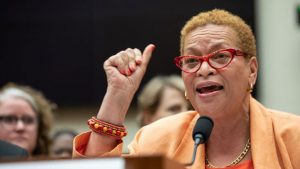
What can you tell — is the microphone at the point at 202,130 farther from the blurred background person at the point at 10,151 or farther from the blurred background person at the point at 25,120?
the blurred background person at the point at 25,120

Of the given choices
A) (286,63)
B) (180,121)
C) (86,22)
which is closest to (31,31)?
(86,22)

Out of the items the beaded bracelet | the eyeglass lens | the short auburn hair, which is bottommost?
the beaded bracelet

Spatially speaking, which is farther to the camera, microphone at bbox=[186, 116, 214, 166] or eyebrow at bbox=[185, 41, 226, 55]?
eyebrow at bbox=[185, 41, 226, 55]

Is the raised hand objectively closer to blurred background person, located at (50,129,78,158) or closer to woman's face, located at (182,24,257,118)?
woman's face, located at (182,24,257,118)

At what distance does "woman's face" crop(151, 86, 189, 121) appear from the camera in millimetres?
4777

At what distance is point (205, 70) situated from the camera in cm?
301

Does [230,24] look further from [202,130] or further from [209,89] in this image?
[202,130]

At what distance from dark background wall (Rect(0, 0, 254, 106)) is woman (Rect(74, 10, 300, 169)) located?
3928mm

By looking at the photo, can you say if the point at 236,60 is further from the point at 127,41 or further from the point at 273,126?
the point at 127,41

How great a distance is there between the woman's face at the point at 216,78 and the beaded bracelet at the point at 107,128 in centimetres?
35

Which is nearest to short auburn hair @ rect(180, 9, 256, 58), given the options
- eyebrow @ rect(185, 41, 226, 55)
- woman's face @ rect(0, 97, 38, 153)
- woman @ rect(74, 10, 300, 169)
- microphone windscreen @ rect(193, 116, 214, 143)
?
woman @ rect(74, 10, 300, 169)

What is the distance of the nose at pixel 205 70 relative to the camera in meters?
3.01

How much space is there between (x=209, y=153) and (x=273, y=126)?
303 mm

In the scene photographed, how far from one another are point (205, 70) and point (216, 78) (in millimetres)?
58
